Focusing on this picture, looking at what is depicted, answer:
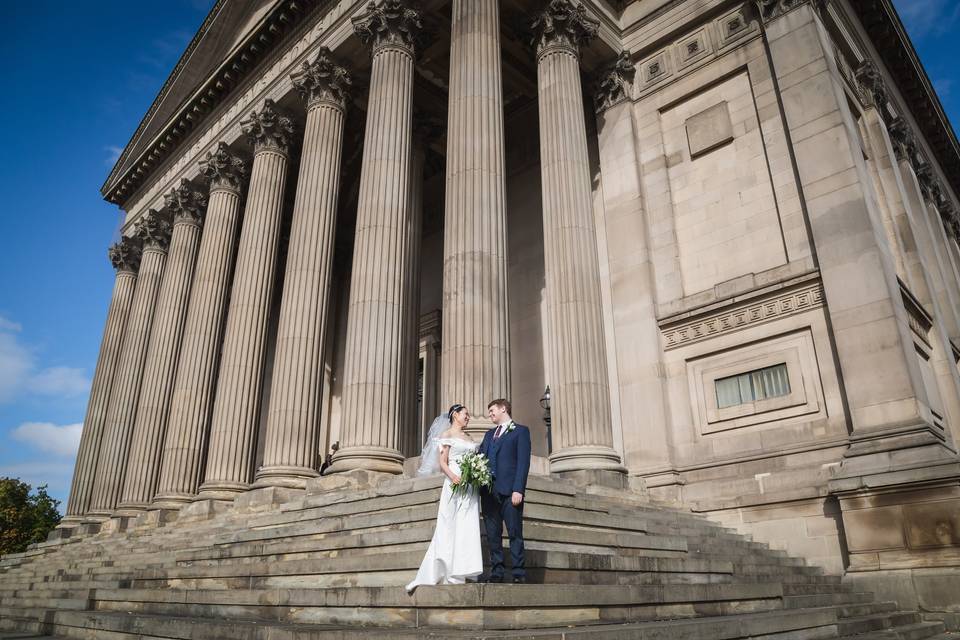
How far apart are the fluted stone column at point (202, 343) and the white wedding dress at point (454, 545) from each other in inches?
675

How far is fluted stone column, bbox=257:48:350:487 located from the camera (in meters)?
17.0

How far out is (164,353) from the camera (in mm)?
24953

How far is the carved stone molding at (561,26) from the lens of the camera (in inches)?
720

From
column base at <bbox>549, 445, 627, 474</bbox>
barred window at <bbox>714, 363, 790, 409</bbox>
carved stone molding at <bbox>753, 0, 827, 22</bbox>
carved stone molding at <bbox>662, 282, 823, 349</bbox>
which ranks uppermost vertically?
carved stone molding at <bbox>753, 0, 827, 22</bbox>

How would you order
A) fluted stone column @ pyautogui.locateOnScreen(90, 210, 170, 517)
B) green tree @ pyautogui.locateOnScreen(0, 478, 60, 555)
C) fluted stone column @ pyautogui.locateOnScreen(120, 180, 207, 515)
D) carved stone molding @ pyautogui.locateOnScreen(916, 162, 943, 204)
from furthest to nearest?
green tree @ pyautogui.locateOnScreen(0, 478, 60, 555) → carved stone molding @ pyautogui.locateOnScreen(916, 162, 943, 204) → fluted stone column @ pyautogui.locateOnScreen(90, 210, 170, 517) → fluted stone column @ pyautogui.locateOnScreen(120, 180, 207, 515)

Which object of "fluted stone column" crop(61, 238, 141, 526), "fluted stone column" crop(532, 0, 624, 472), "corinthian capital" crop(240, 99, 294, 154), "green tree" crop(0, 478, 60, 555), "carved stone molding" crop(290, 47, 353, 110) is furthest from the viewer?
"green tree" crop(0, 478, 60, 555)

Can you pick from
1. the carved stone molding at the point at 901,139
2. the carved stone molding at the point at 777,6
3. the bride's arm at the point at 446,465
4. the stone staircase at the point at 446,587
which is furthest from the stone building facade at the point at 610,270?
the bride's arm at the point at 446,465

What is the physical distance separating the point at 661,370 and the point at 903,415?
5.80 meters

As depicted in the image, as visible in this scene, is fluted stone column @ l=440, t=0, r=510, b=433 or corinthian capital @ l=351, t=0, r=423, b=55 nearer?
fluted stone column @ l=440, t=0, r=510, b=433

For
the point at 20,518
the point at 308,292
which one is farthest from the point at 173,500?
the point at 20,518

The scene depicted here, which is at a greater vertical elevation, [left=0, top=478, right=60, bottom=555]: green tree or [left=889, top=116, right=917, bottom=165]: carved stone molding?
[left=889, top=116, right=917, bottom=165]: carved stone molding

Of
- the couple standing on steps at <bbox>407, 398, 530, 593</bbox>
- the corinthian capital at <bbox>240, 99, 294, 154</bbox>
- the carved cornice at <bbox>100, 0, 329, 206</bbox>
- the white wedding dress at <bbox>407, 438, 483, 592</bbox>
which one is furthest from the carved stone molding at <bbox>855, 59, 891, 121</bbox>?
the white wedding dress at <bbox>407, 438, 483, 592</bbox>

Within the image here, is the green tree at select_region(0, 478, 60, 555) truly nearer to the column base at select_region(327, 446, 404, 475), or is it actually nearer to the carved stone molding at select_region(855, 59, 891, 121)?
the column base at select_region(327, 446, 404, 475)

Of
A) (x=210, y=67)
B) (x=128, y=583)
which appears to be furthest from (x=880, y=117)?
(x=210, y=67)
